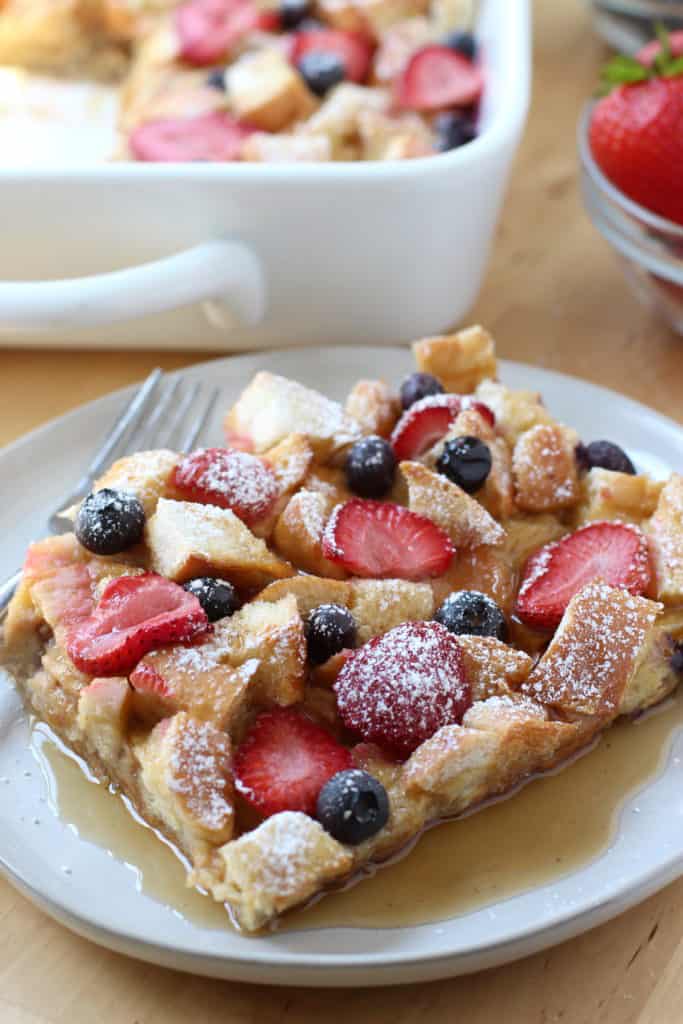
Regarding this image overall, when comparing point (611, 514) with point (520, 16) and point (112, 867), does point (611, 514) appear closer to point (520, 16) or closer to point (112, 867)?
point (112, 867)

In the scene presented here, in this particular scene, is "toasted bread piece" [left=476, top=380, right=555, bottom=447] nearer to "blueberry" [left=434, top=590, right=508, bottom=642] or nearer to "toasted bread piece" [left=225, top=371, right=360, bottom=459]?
"toasted bread piece" [left=225, top=371, right=360, bottom=459]

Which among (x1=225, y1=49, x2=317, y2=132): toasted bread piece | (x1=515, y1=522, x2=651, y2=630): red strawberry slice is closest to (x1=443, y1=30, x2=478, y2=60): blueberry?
(x1=225, y1=49, x2=317, y2=132): toasted bread piece

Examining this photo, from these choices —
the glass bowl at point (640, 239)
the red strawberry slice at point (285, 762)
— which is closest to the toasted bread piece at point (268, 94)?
the glass bowl at point (640, 239)

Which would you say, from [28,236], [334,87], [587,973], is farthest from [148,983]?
[334,87]

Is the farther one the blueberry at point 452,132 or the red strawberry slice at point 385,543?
the blueberry at point 452,132

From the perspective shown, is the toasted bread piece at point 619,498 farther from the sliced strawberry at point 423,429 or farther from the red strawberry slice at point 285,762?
the red strawberry slice at point 285,762
